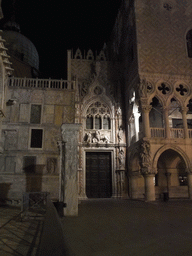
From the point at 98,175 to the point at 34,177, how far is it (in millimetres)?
5659

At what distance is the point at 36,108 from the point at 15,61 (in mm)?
11774

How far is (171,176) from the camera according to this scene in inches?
776

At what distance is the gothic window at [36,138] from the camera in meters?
17.8

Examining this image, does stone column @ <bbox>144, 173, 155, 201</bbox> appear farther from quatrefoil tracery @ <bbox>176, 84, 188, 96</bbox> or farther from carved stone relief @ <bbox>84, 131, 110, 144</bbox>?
quatrefoil tracery @ <bbox>176, 84, 188, 96</bbox>

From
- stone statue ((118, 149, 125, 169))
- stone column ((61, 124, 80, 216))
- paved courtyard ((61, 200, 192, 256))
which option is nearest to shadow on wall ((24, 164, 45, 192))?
stone statue ((118, 149, 125, 169))

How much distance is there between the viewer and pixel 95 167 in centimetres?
1992

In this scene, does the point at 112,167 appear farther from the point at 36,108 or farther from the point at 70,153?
the point at 70,153

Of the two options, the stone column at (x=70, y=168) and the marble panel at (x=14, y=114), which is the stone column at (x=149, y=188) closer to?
the stone column at (x=70, y=168)

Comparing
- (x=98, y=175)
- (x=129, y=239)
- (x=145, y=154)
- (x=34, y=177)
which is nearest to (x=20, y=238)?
(x=129, y=239)

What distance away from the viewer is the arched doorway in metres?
19.3

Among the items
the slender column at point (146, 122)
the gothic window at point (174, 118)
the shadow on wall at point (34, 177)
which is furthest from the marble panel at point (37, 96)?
the gothic window at point (174, 118)

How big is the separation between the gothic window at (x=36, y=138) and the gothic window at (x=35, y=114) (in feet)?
2.55

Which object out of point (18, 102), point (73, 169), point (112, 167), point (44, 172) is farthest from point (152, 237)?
point (18, 102)

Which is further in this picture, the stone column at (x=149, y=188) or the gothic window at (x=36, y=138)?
the gothic window at (x=36, y=138)
